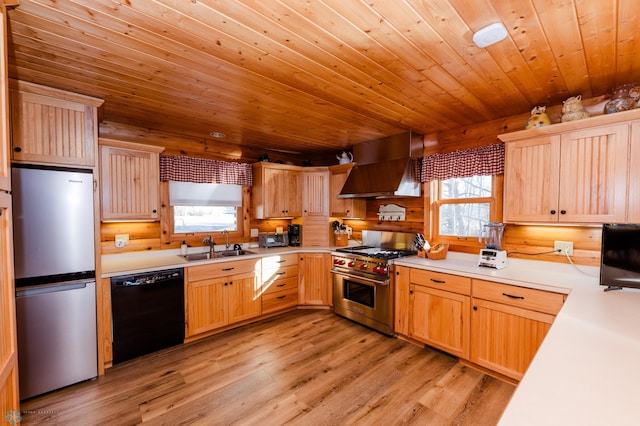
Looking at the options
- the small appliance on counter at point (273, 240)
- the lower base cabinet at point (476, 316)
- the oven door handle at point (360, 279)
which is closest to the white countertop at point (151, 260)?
the small appliance on counter at point (273, 240)

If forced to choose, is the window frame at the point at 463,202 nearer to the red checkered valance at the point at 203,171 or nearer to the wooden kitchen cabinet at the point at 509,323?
the wooden kitchen cabinet at the point at 509,323

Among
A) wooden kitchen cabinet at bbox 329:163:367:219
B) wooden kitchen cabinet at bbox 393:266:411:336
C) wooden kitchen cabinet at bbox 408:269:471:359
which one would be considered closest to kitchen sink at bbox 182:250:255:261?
wooden kitchen cabinet at bbox 329:163:367:219

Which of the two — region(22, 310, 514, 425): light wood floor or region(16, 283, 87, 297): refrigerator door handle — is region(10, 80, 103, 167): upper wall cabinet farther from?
region(22, 310, 514, 425): light wood floor

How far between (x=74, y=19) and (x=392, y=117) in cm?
244

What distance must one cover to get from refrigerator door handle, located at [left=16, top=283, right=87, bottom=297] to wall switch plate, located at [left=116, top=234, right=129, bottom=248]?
2.68 feet

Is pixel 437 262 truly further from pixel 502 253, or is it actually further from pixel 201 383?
pixel 201 383

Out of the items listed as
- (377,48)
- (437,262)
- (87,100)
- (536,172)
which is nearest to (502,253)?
(437,262)

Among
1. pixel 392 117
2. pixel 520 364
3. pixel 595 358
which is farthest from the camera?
pixel 392 117

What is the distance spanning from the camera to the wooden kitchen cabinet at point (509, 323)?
2.04m

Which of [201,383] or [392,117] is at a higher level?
[392,117]

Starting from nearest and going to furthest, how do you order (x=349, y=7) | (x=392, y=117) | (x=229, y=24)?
(x=349, y=7)
(x=229, y=24)
(x=392, y=117)

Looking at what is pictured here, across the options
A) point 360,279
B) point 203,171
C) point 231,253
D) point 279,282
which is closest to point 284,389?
point 360,279

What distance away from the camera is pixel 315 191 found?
13.5 ft

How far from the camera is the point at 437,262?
2855 millimetres
